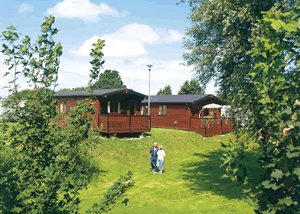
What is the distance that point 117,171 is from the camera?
616 inches

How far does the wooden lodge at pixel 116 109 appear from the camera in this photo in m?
21.2

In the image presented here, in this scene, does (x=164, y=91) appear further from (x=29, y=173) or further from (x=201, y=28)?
(x=29, y=173)

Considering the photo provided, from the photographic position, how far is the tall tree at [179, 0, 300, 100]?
11273mm

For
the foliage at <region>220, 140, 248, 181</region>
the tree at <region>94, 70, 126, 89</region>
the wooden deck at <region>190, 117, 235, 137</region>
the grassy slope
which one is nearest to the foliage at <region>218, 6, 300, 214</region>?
the foliage at <region>220, 140, 248, 181</region>

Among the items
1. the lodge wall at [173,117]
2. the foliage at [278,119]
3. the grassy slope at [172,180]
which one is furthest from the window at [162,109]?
the foliage at [278,119]

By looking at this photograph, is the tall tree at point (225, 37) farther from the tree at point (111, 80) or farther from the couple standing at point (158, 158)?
the tree at point (111, 80)

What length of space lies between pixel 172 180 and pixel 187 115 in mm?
17765

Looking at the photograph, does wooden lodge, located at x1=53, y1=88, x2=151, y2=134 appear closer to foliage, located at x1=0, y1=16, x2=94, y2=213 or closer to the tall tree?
the tall tree

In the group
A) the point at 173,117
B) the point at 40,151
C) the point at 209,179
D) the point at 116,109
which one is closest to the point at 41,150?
the point at 40,151

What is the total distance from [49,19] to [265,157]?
138 inches

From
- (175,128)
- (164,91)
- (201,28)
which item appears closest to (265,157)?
(201,28)

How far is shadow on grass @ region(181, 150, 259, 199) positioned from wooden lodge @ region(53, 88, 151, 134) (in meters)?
6.30

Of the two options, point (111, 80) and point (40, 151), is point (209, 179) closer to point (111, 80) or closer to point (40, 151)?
point (40, 151)

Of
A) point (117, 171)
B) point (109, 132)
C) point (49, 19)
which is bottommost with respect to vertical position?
point (117, 171)
